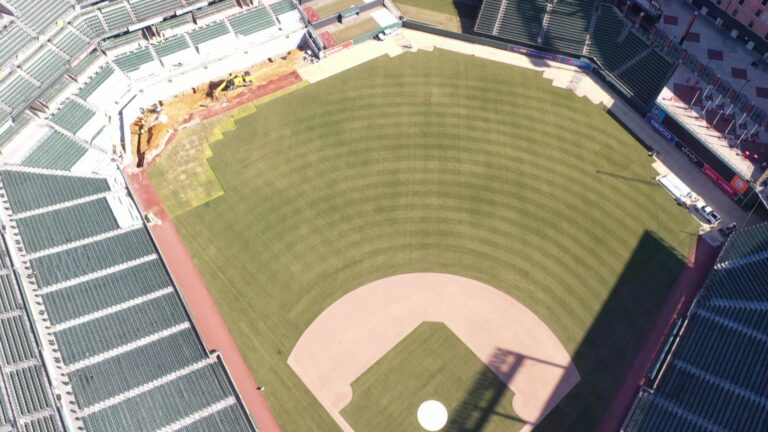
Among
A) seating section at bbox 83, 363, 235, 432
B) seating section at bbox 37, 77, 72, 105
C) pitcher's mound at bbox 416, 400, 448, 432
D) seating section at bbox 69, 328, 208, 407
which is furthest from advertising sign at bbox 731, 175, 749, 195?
seating section at bbox 37, 77, 72, 105

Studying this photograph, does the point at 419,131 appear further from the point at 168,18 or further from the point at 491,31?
the point at 168,18

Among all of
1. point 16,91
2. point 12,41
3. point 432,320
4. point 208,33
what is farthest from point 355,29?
point 432,320

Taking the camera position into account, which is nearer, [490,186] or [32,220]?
[32,220]

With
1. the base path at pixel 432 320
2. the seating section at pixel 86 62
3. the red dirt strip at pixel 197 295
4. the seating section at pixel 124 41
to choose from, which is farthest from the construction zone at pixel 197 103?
the base path at pixel 432 320

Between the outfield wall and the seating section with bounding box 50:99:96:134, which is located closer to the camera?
the outfield wall

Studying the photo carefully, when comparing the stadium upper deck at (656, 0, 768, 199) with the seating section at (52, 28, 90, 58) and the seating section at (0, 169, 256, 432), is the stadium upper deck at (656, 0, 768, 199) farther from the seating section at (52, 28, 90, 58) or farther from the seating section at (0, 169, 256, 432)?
the seating section at (52, 28, 90, 58)

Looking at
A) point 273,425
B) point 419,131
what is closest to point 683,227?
point 419,131
